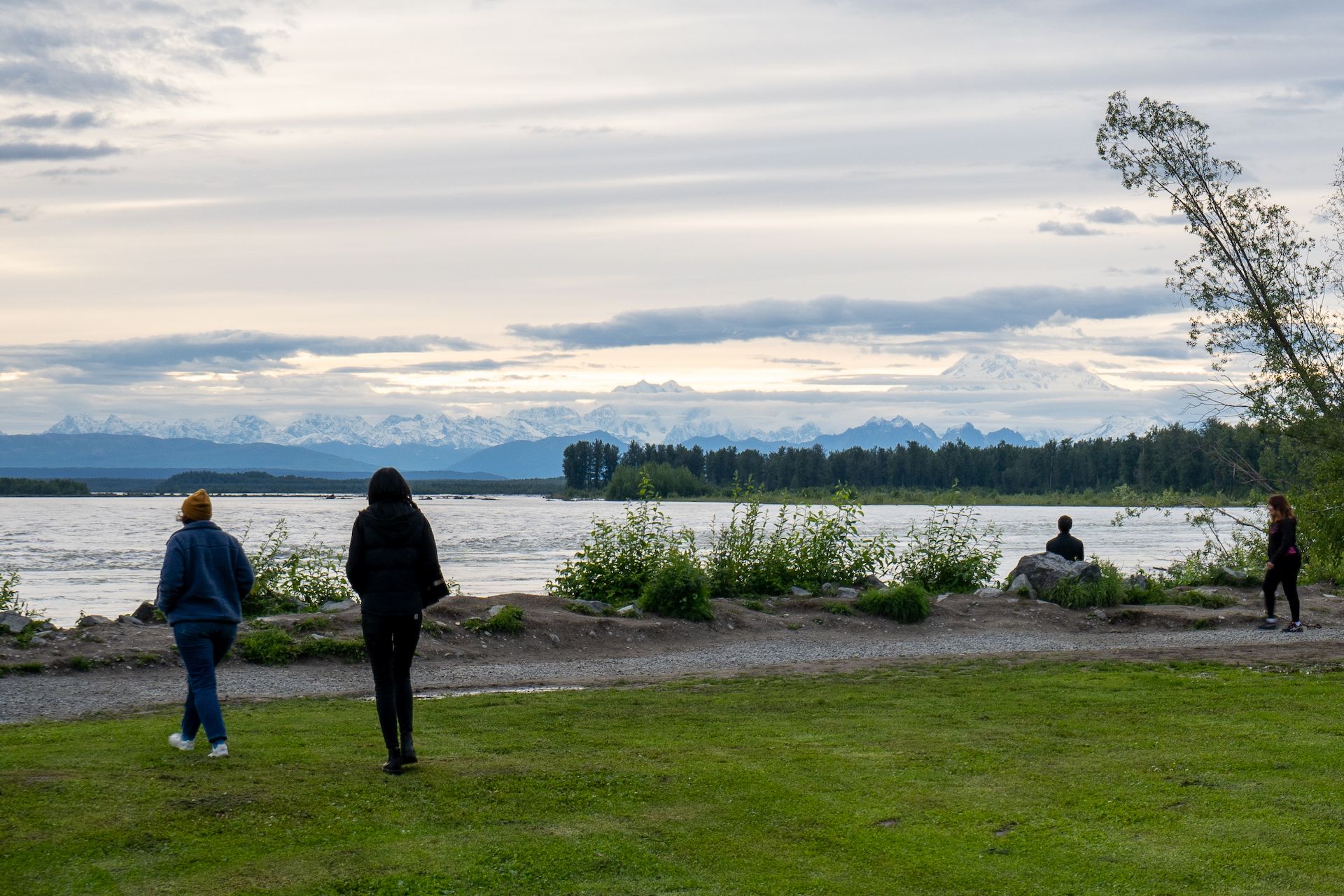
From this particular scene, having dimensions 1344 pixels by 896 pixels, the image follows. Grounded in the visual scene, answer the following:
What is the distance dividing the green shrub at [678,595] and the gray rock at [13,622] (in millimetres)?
8833

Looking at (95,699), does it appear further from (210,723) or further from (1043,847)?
(1043,847)

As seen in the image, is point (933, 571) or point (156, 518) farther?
point (156, 518)

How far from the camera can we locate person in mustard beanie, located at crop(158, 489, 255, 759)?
8836 millimetres

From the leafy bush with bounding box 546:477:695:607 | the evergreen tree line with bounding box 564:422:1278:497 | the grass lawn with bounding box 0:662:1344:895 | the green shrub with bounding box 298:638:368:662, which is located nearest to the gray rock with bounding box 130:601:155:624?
the green shrub with bounding box 298:638:368:662

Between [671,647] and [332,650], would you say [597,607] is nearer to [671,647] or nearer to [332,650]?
[671,647]

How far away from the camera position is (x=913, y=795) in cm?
781

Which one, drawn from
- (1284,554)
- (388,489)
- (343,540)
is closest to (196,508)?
(388,489)

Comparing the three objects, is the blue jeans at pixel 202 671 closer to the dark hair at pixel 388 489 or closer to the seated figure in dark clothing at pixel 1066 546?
the dark hair at pixel 388 489

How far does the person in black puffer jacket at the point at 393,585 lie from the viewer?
329 inches

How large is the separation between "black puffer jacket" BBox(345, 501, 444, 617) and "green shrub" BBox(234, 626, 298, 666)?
7203 millimetres

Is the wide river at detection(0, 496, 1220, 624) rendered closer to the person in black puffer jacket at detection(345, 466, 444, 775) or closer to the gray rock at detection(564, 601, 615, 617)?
the gray rock at detection(564, 601, 615, 617)

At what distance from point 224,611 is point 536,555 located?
38037mm

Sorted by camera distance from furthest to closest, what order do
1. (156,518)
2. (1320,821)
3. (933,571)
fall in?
(156,518)
(933,571)
(1320,821)

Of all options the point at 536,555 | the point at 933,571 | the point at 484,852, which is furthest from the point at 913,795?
the point at 536,555
